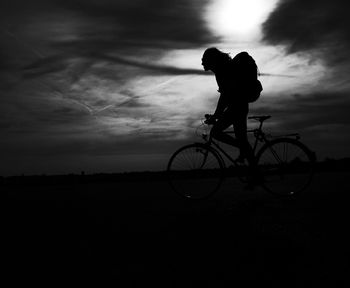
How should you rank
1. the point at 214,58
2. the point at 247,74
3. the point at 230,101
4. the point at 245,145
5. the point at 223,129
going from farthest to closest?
the point at 223,129
the point at 245,145
the point at 230,101
the point at 214,58
the point at 247,74

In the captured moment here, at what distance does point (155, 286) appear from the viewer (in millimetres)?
3076

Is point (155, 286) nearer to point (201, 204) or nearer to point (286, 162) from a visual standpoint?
point (201, 204)

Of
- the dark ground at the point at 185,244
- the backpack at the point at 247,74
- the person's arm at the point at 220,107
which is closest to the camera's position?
the dark ground at the point at 185,244

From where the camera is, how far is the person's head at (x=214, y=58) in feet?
24.1

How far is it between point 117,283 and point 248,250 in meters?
1.34

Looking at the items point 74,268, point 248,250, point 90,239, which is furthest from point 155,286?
point 90,239

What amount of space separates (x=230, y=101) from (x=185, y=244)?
388 cm

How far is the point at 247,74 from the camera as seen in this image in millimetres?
7148

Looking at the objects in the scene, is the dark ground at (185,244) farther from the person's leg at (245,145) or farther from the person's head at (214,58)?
the person's head at (214,58)

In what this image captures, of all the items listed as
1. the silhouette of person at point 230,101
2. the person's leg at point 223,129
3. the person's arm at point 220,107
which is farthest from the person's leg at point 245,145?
the person's arm at point 220,107

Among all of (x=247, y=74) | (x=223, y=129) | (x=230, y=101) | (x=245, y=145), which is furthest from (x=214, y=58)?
(x=245, y=145)

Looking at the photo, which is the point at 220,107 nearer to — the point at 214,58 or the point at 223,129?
the point at 223,129

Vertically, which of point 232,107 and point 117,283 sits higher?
point 232,107

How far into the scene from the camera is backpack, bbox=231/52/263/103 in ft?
23.1
